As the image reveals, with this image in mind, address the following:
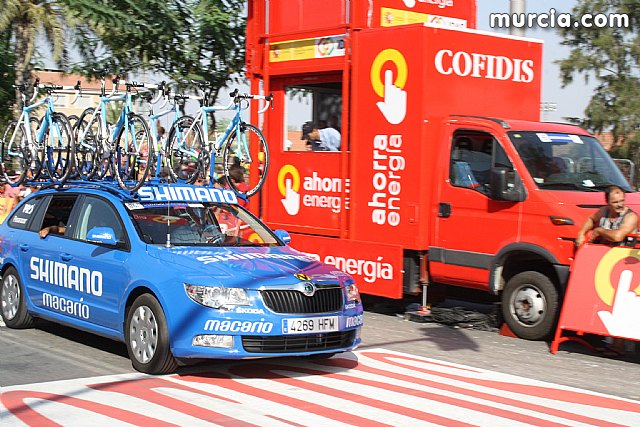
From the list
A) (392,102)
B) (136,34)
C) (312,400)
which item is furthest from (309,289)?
(136,34)

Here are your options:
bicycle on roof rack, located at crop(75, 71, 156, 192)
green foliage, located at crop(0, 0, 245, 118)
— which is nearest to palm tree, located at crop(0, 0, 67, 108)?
green foliage, located at crop(0, 0, 245, 118)

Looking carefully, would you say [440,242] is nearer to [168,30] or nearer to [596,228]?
[596,228]

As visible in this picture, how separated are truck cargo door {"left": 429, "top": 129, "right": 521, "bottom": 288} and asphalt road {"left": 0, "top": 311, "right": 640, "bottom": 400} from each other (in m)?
0.75

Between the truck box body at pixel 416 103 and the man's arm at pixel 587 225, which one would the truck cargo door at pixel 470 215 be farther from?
the man's arm at pixel 587 225

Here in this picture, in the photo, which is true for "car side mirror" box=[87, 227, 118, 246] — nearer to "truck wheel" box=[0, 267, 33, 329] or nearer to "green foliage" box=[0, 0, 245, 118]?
"truck wheel" box=[0, 267, 33, 329]

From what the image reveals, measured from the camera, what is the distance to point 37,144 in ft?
40.6

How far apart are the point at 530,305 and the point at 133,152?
467cm

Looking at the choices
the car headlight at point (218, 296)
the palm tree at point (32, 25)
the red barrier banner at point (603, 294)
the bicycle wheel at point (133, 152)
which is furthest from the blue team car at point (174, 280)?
the palm tree at point (32, 25)

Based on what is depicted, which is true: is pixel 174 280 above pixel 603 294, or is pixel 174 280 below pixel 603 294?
above

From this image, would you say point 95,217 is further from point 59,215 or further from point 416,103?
point 416,103

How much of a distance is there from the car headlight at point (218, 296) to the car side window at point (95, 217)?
1.49 meters

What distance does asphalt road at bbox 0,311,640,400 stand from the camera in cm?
863

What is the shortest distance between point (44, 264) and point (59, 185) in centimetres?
121

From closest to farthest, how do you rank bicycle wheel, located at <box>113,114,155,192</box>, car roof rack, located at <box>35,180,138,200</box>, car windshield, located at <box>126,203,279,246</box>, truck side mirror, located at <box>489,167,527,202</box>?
1. car windshield, located at <box>126,203,279,246</box>
2. car roof rack, located at <box>35,180,138,200</box>
3. bicycle wheel, located at <box>113,114,155,192</box>
4. truck side mirror, located at <box>489,167,527,202</box>
